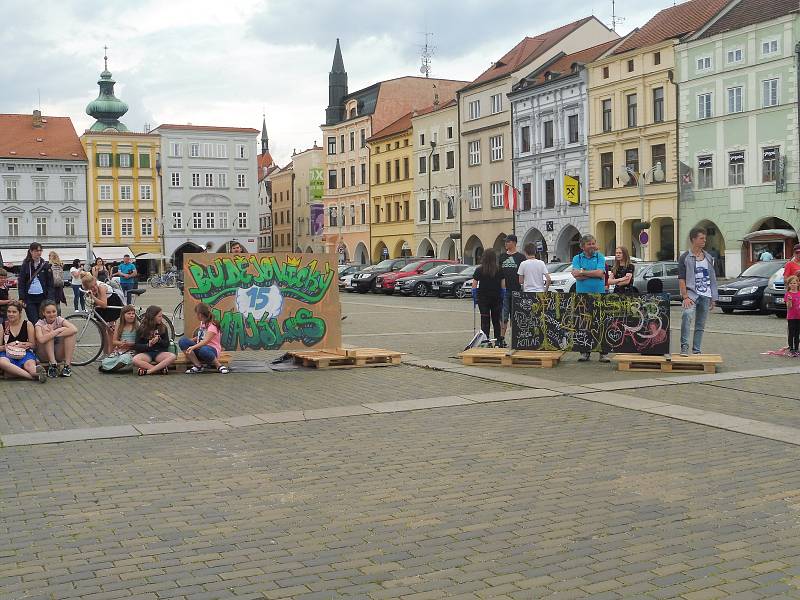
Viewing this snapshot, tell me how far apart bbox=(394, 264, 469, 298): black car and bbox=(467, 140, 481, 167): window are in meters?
23.1

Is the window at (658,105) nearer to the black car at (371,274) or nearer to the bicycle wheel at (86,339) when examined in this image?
the black car at (371,274)

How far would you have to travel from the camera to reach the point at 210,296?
14.6 metres

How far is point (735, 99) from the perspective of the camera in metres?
46.7

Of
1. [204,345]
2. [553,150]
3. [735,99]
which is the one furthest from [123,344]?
[553,150]

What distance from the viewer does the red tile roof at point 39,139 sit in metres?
89.4

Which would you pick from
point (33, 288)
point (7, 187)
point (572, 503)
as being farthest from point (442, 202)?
point (572, 503)

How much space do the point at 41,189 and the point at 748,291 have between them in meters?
77.0

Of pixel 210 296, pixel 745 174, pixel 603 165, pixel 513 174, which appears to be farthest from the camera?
pixel 513 174

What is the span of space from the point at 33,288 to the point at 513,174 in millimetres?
Answer: 50133

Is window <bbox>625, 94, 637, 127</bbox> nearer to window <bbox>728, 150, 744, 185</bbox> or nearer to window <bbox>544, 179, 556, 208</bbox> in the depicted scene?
window <bbox>728, 150, 744, 185</bbox>

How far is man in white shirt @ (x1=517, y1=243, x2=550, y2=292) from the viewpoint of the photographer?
16.1m

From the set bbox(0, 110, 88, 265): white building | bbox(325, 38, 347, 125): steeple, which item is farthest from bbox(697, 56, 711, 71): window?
bbox(0, 110, 88, 265): white building

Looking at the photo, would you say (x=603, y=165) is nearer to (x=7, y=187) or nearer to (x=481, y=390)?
(x=481, y=390)

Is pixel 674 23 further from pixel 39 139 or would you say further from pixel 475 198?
pixel 39 139
